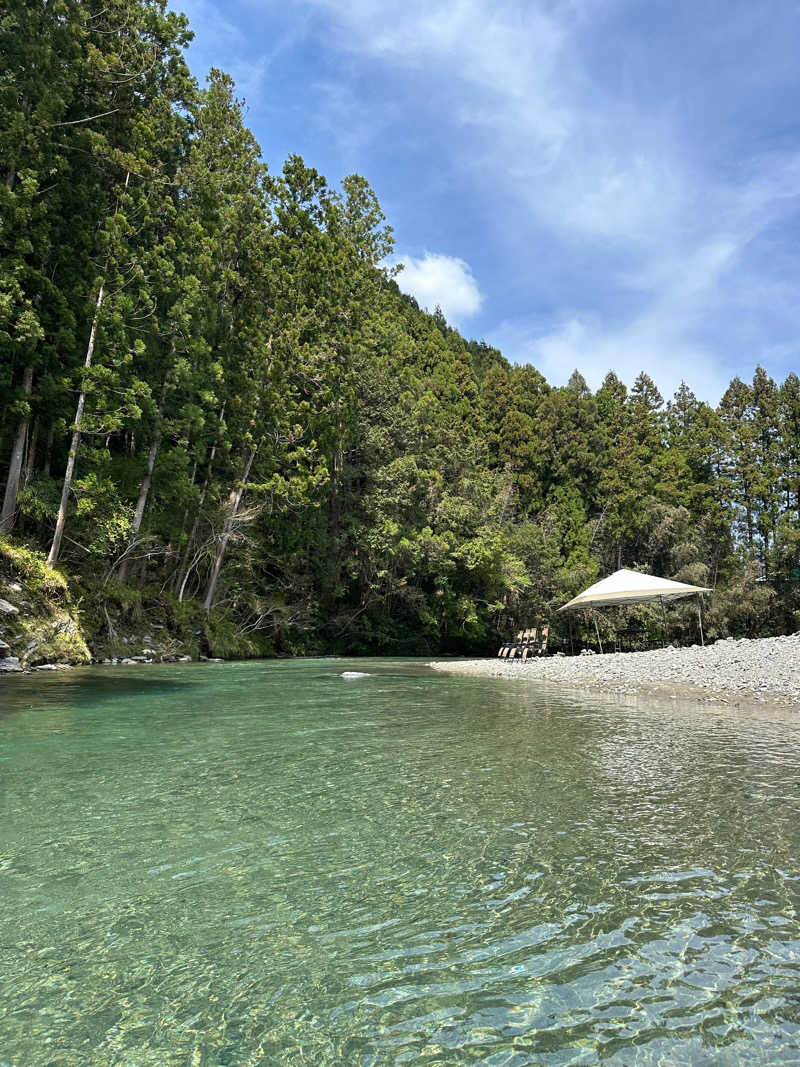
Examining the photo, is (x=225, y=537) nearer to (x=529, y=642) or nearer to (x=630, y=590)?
(x=529, y=642)

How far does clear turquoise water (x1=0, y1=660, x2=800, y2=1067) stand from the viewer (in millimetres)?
1899

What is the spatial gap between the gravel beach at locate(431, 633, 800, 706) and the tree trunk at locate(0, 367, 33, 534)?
38.8ft

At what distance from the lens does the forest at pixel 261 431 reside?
607 inches

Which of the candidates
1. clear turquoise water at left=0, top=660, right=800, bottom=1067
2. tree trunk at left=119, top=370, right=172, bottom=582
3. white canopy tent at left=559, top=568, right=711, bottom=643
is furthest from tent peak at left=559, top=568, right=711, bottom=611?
clear turquoise water at left=0, top=660, right=800, bottom=1067

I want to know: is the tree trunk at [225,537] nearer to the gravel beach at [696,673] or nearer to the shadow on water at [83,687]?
the shadow on water at [83,687]

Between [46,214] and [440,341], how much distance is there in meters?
35.2

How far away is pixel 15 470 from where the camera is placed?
15.2 metres

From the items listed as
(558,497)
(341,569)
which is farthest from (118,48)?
(558,497)

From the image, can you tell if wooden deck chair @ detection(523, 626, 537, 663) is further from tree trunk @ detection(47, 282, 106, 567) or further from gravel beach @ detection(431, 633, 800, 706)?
tree trunk @ detection(47, 282, 106, 567)

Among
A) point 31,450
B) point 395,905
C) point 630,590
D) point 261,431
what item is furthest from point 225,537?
point 395,905

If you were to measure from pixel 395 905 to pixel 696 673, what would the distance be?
39.7 ft

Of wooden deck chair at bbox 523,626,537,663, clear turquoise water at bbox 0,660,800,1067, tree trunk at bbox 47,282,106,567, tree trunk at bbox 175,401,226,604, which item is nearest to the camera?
clear turquoise water at bbox 0,660,800,1067

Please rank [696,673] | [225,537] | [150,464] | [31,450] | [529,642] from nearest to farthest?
[696,673]
[31,450]
[150,464]
[225,537]
[529,642]

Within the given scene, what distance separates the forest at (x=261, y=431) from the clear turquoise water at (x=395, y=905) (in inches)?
484
